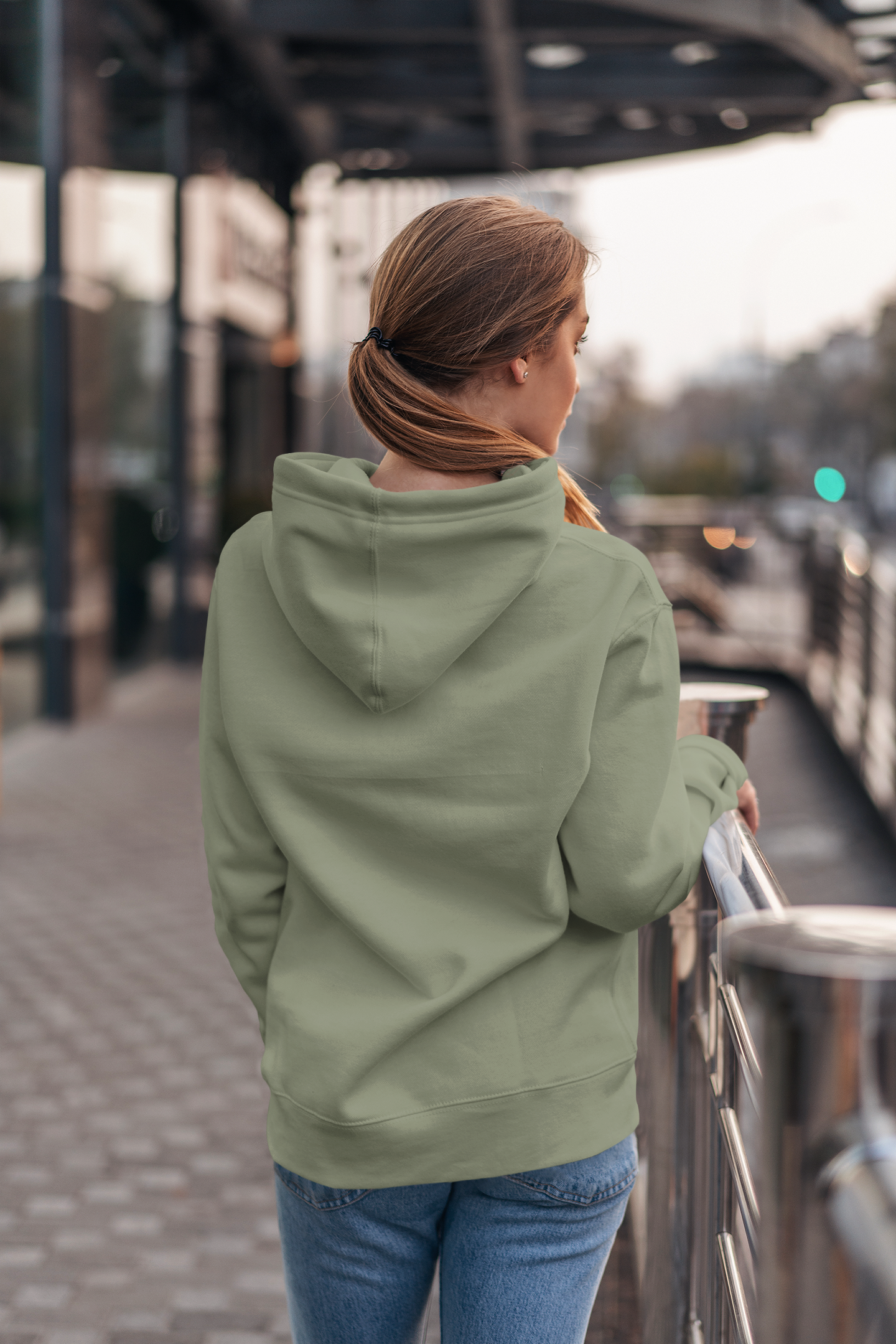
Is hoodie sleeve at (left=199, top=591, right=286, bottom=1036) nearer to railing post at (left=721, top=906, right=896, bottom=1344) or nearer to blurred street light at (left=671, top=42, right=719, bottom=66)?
railing post at (left=721, top=906, right=896, bottom=1344)

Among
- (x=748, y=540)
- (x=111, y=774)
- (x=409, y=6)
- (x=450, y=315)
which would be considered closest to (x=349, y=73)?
(x=409, y=6)

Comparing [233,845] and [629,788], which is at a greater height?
[629,788]

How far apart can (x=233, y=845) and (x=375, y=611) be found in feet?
1.00

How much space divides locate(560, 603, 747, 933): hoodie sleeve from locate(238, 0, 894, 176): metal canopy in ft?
41.4

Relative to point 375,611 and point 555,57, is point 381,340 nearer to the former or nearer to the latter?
point 375,611

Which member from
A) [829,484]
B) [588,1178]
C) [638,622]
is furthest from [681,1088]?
[829,484]

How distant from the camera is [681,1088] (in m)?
2.12

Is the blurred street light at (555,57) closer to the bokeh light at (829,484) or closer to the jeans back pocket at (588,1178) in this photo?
the bokeh light at (829,484)

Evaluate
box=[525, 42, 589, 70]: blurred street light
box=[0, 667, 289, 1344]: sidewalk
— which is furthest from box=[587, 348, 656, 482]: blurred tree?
box=[0, 667, 289, 1344]: sidewalk

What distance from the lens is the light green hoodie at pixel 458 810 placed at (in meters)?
1.34

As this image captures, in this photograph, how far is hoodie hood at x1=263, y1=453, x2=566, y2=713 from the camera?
4.37 ft

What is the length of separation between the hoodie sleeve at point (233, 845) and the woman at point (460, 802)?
0.03 meters

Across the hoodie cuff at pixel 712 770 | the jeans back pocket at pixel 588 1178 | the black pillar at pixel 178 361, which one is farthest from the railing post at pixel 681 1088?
the black pillar at pixel 178 361

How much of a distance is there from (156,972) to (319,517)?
14.3ft
